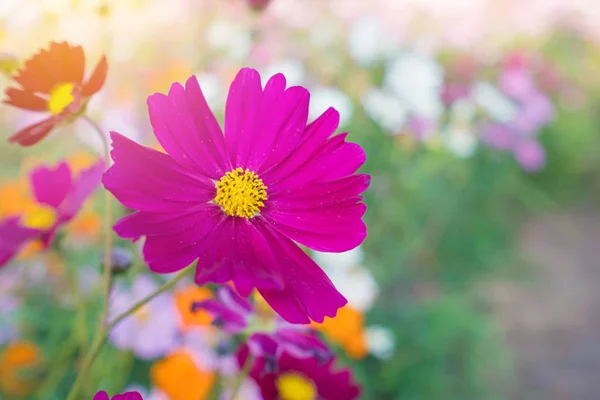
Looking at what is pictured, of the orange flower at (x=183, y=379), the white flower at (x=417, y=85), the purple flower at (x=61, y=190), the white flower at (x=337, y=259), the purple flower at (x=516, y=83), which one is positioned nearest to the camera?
the purple flower at (x=61, y=190)

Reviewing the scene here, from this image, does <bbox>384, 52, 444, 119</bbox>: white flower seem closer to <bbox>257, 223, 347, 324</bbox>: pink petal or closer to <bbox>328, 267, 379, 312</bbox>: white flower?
<bbox>328, 267, 379, 312</bbox>: white flower

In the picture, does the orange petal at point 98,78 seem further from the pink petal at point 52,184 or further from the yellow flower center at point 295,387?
the yellow flower center at point 295,387

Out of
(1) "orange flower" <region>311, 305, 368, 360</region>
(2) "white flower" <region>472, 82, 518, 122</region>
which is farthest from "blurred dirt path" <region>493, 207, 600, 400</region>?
(1) "orange flower" <region>311, 305, 368, 360</region>

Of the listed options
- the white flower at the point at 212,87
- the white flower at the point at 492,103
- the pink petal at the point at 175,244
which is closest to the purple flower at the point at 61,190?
the pink petal at the point at 175,244

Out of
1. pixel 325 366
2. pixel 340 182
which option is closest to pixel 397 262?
pixel 325 366

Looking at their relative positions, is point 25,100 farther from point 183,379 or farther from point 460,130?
point 460,130
